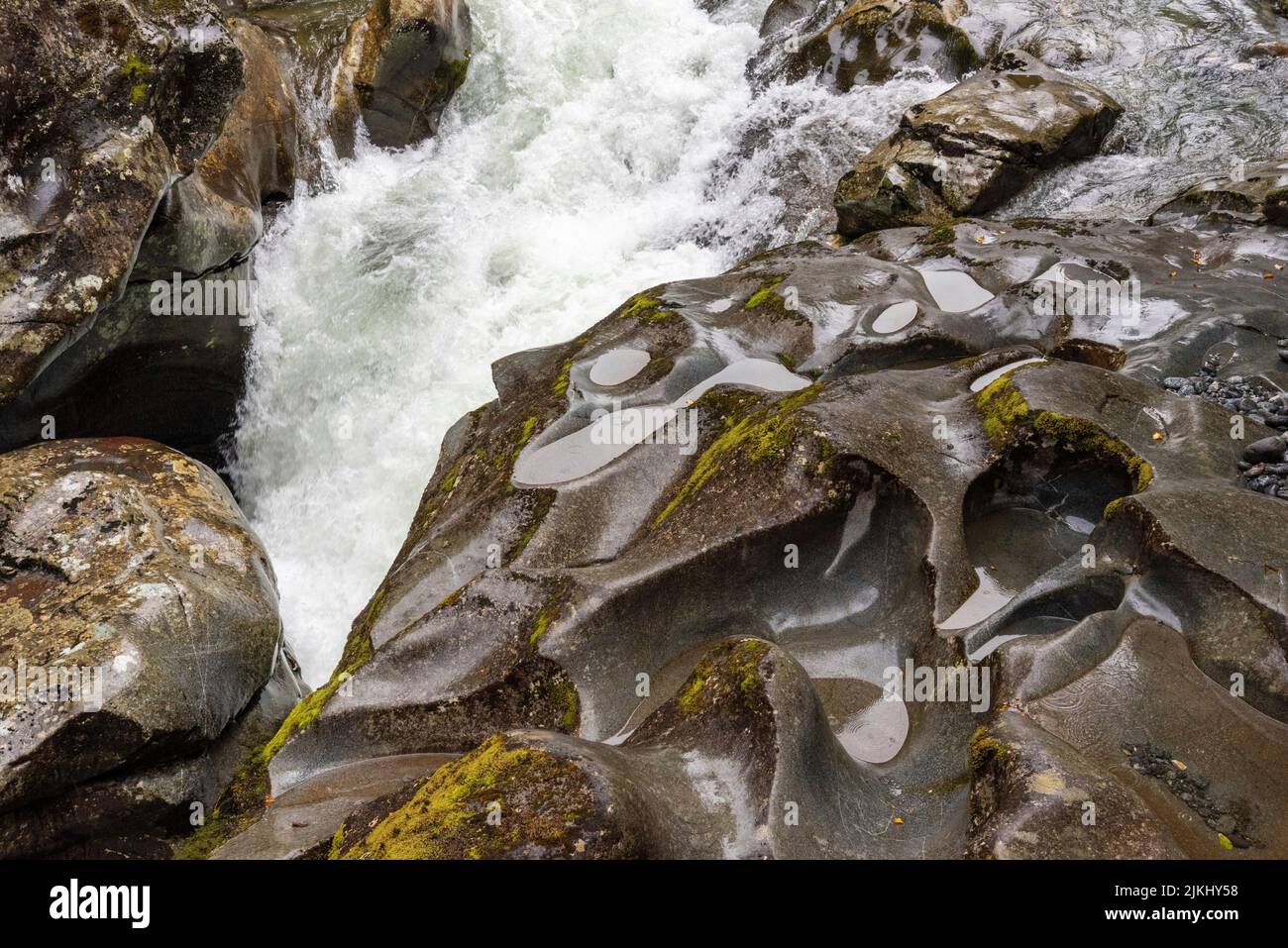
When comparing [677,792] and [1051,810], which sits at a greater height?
[1051,810]

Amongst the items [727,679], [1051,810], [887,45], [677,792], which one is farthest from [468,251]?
[1051,810]

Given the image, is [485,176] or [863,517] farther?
[485,176]

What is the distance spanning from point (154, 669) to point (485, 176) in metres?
11.4

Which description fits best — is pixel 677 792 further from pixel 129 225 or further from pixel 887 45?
pixel 887 45

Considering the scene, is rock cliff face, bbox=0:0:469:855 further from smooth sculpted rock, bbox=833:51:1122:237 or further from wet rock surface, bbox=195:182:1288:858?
smooth sculpted rock, bbox=833:51:1122:237

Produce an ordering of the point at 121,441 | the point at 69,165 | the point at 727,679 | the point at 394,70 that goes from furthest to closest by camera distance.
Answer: the point at 394,70
the point at 121,441
the point at 69,165
the point at 727,679

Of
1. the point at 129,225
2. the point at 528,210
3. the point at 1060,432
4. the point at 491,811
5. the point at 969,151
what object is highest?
the point at 969,151

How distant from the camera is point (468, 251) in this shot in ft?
47.9

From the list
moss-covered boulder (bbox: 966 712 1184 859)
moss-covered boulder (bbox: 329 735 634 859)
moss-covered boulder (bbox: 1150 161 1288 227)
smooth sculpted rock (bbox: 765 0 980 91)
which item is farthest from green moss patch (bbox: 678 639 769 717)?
smooth sculpted rock (bbox: 765 0 980 91)

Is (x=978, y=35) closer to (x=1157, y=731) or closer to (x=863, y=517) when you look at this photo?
(x=863, y=517)

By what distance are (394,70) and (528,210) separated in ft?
10.5
